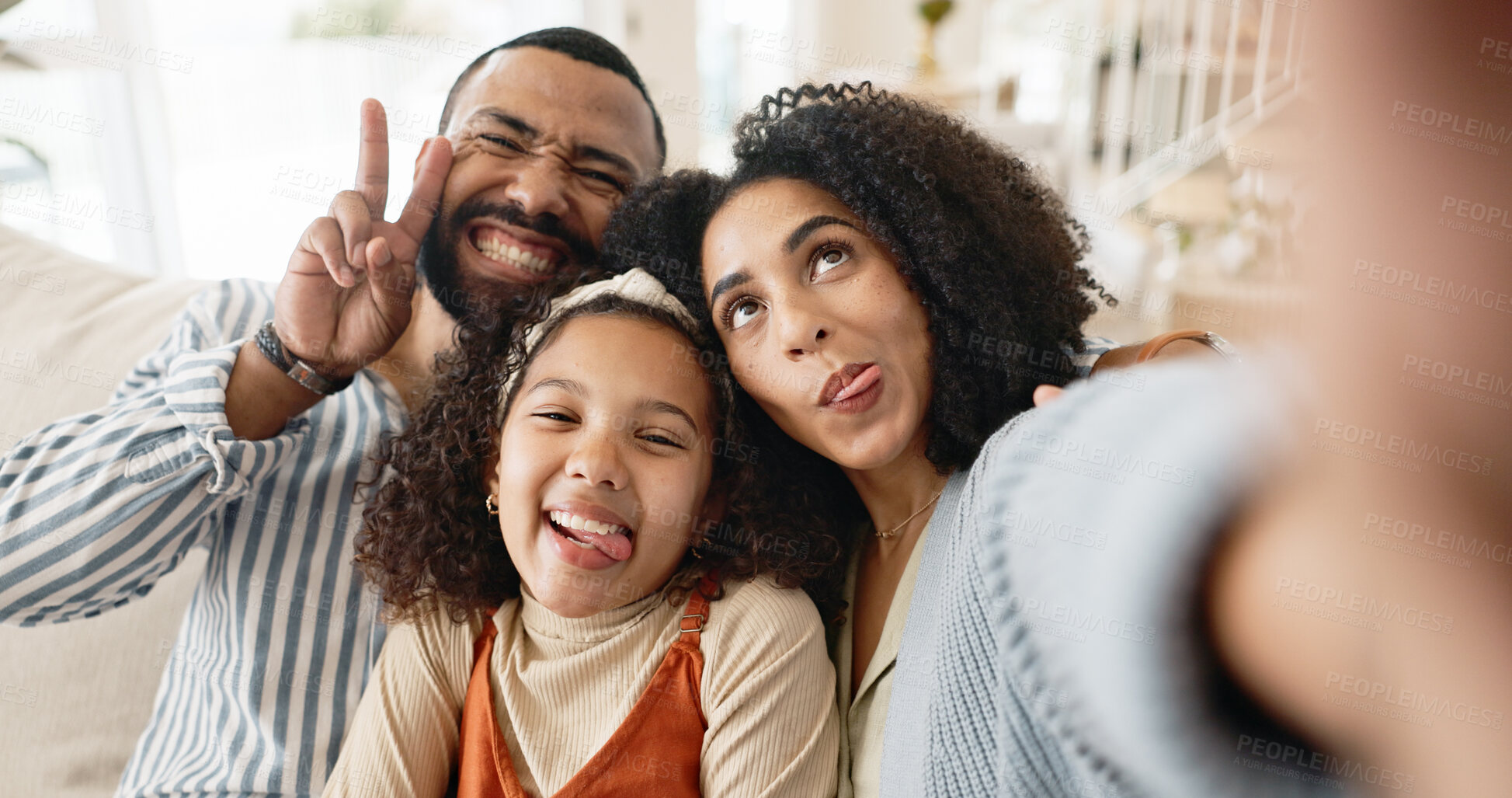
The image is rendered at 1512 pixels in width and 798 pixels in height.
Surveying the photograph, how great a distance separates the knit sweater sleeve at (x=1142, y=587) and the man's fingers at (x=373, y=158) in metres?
0.99

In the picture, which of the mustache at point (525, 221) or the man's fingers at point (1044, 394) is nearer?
the man's fingers at point (1044, 394)

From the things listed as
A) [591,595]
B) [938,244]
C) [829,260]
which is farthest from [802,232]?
[591,595]

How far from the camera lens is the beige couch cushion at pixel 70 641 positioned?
146cm

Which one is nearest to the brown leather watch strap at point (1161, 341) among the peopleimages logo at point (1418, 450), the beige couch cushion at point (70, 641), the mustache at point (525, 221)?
the peopleimages logo at point (1418, 450)

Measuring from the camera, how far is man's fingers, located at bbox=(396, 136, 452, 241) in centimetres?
131

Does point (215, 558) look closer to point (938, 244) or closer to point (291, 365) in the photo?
point (291, 365)

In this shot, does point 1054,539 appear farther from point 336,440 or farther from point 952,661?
point 336,440

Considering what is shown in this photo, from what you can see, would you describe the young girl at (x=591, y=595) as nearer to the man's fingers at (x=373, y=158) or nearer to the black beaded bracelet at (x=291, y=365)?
the black beaded bracelet at (x=291, y=365)

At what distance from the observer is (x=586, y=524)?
107 centimetres

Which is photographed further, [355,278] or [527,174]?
[527,174]

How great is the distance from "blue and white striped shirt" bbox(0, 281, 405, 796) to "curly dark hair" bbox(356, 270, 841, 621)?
0.10 m

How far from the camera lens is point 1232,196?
374cm

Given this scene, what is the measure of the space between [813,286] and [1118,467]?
0.61 metres

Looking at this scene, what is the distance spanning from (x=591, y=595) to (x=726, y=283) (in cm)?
40
